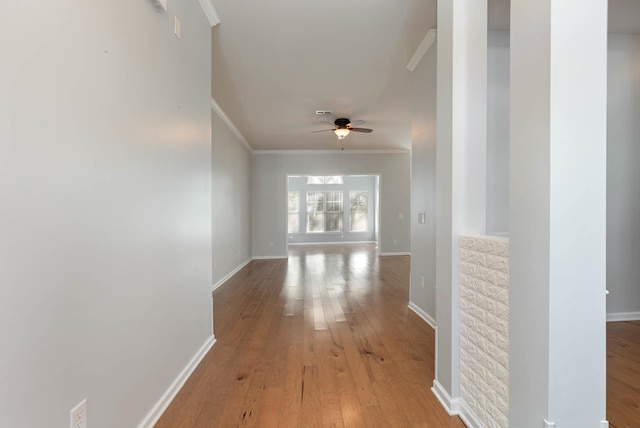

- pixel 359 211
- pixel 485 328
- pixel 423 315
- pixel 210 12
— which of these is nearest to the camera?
pixel 485 328

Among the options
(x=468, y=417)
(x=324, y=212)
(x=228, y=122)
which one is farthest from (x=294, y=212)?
(x=468, y=417)

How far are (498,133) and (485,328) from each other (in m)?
1.76

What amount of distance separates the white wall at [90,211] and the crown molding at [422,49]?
2.04 m

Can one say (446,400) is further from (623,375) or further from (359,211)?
(359,211)

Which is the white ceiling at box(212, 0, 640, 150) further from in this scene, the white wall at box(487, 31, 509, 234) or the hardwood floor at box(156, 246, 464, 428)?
the hardwood floor at box(156, 246, 464, 428)

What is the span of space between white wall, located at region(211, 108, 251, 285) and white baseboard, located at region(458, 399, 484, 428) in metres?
3.43

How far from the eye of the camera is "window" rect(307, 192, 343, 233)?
1030 centimetres

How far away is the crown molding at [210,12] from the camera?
216 cm

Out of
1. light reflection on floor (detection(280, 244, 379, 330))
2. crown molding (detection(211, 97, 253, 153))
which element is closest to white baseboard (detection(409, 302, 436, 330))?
light reflection on floor (detection(280, 244, 379, 330))

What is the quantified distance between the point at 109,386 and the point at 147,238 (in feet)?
2.06

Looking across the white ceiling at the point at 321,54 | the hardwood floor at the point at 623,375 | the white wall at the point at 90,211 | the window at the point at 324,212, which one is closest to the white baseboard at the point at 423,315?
the hardwood floor at the point at 623,375

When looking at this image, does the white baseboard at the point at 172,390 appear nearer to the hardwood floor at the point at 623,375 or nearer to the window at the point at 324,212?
the hardwood floor at the point at 623,375

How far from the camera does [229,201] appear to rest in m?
4.96

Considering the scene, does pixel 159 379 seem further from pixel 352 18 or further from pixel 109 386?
pixel 352 18
